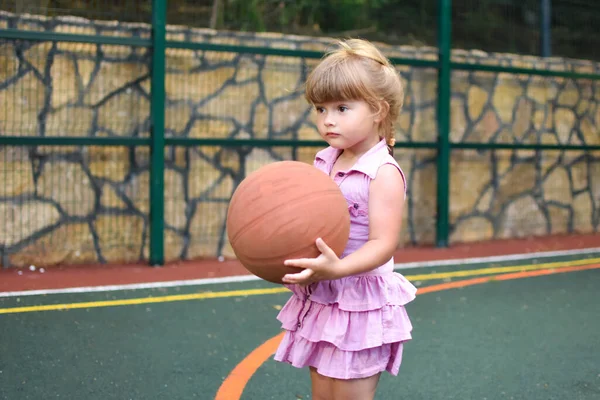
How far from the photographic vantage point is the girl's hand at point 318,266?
8.50ft

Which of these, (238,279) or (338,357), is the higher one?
(338,357)

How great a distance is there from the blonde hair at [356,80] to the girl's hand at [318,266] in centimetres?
55

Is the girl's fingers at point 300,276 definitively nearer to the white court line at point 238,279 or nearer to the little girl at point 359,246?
the little girl at point 359,246

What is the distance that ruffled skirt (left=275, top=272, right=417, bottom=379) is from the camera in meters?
2.85

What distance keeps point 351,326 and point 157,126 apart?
19.3ft

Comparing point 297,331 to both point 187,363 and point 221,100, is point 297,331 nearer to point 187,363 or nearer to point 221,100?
point 187,363

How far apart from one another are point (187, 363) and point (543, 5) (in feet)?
28.8

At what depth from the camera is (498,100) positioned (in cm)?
1095

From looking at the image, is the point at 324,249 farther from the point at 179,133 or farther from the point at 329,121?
the point at 179,133

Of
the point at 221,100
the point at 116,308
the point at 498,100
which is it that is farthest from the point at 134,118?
the point at 498,100

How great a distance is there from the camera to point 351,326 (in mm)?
2861

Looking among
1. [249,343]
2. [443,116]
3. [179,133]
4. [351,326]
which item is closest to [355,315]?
[351,326]

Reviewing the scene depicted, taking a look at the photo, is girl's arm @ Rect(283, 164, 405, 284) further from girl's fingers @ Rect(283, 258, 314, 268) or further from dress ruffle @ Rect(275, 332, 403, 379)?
dress ruffle @ Rect(275, 332, 403, 379)

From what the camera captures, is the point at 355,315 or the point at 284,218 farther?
the point at 355,315
